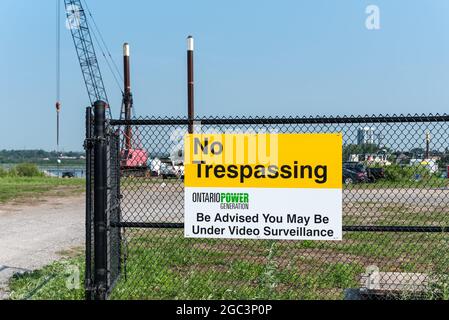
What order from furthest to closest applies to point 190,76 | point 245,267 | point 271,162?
point 190,76 < point 245,267 < point 271,162

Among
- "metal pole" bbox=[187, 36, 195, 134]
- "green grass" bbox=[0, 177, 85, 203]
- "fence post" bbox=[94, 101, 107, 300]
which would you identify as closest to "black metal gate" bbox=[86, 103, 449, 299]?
"fence post" bbox=[94, 101, 107, 300]

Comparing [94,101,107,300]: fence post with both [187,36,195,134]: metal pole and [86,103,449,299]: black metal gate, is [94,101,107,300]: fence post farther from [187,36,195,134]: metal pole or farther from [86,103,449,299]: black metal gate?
[187,36,195,134]: metal pole

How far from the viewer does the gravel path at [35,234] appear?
27.5 feet

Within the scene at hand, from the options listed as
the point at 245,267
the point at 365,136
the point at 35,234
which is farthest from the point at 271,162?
the point at 35,234

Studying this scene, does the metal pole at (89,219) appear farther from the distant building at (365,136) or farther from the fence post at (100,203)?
the distant building at (365,136)

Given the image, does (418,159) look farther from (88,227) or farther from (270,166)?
(88,227)

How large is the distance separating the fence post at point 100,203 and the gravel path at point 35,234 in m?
1.59

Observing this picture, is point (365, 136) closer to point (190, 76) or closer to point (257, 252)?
point (257, 252)

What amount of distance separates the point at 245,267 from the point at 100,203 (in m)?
2.96

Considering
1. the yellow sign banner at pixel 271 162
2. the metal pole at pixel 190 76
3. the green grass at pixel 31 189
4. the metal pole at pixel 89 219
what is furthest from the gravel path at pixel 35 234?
the metal pole at pixel 190 76

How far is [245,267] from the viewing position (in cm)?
771

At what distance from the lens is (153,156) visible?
273 inches

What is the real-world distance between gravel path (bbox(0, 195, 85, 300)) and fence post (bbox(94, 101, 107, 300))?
159 centimetres
